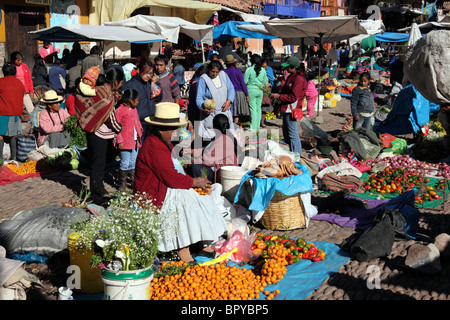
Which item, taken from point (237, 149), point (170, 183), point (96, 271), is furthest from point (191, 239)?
point (237, 149)

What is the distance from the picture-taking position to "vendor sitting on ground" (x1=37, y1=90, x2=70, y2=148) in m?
9.32

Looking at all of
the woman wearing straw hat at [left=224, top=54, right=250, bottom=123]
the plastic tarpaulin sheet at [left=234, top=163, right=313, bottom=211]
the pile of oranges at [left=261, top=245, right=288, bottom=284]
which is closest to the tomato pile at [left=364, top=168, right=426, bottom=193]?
the plastic tarpaulin sheet at [left=234, top=163, right=313, bottom=211]

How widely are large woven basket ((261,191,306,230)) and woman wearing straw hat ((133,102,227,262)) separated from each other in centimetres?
137

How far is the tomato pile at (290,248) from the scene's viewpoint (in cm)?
556

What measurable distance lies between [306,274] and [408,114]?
26.9 ft

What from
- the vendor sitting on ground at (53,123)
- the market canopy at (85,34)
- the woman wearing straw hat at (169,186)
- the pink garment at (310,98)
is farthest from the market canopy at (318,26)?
the woman wearing straw hat at (169,186)

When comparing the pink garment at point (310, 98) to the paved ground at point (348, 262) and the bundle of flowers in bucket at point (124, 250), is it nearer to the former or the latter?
the paved ground at point (348, 262)

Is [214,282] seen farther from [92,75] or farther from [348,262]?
[92,75]

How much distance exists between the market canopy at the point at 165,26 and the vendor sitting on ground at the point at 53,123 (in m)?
6.08

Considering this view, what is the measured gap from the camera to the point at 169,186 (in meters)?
5.14

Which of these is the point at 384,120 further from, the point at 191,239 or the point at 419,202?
the point at 191,239

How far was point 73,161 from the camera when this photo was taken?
9.28 meters

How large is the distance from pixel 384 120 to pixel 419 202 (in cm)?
617
